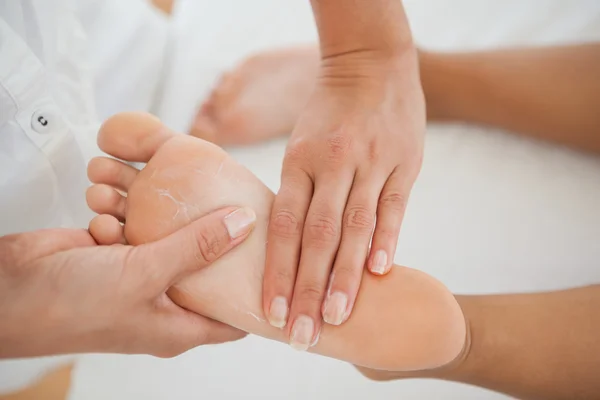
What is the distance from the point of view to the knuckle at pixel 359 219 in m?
0.58

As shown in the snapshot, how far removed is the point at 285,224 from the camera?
58cm

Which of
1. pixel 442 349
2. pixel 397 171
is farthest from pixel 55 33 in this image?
pixel 442 349

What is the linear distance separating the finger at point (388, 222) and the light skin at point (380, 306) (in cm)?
1

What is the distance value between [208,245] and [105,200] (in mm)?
142

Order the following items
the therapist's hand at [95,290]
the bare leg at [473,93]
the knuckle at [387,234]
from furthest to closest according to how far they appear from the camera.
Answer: the bare leg at [473,93] < the knuckle at [387,234] < the therapist's hand at [95,290]

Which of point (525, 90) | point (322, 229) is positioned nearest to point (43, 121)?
point (322, 229)

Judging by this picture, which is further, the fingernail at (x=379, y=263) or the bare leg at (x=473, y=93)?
the bare leg at (x=473, y=93)

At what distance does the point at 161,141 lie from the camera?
0.61 meters

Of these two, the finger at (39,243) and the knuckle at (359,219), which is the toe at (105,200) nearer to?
the finger at (39,243)

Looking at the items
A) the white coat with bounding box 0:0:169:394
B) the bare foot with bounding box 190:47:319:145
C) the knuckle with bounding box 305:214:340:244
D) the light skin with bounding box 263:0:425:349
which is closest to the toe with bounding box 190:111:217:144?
the bare foot with bounding box 190:47:319:145

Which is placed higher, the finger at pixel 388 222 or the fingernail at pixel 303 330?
the finger at pixel 388 222

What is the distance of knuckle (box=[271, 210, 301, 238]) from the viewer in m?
→ 0.58

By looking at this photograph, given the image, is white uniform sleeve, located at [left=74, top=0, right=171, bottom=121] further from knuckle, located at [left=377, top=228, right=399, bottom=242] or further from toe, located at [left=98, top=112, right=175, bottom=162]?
knuckle, located at [left=377, top=228, right=399, bottom=242]

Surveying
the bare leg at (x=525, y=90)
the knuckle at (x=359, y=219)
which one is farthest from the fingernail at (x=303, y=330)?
the bare leg at (x=525, y=90)
